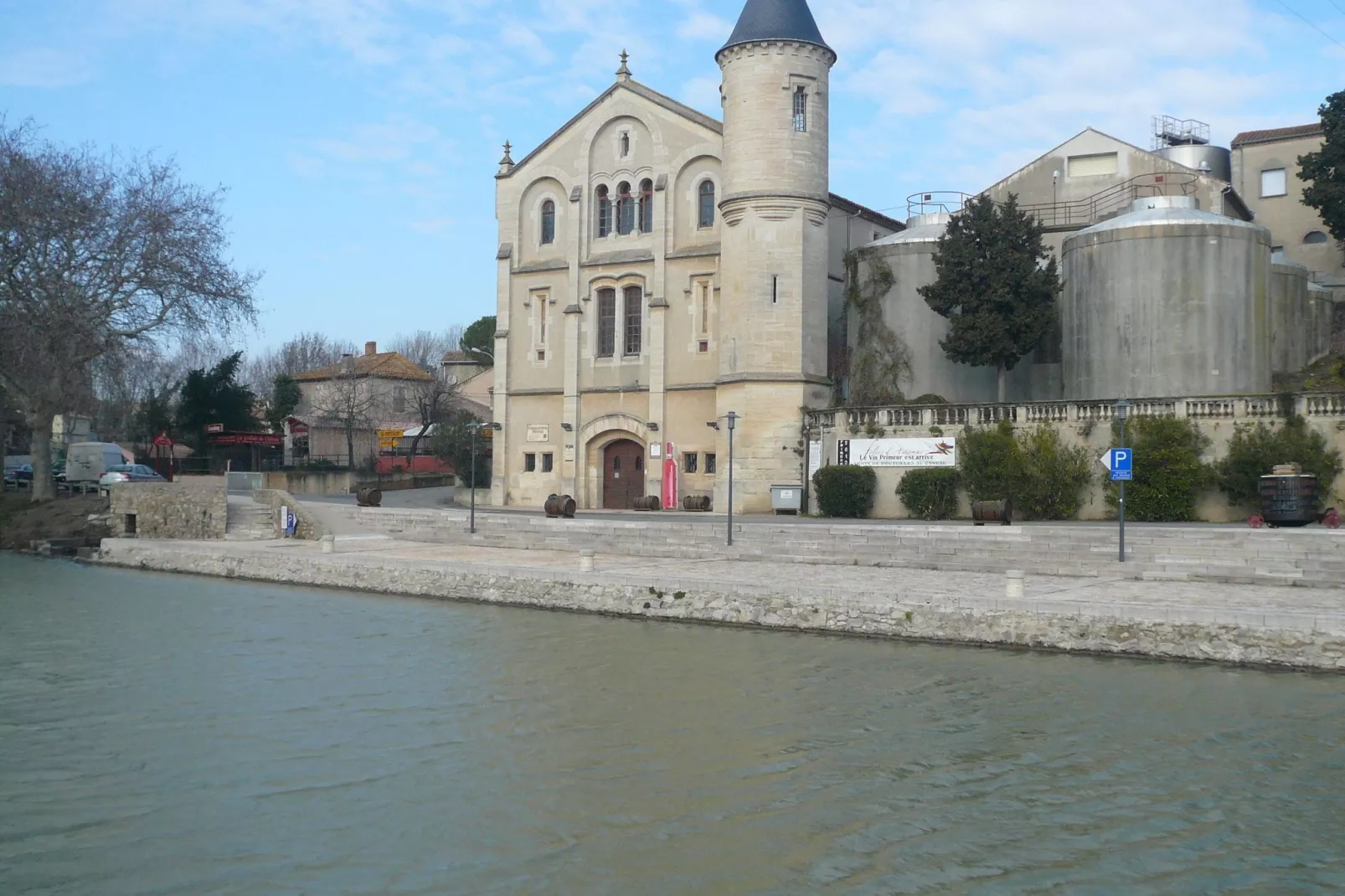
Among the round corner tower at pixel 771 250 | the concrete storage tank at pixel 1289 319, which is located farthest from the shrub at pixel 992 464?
the concrete storage tank at pixel 1289 319

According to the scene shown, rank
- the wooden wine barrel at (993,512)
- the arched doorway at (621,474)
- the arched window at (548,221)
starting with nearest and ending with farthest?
1. the wooden wine barrel at (993,512)
2. the arched doorway at (621,474)
3. the arched window at (548,221)

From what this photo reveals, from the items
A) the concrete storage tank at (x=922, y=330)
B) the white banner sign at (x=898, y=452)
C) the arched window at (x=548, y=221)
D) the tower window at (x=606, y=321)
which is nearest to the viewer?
the white banner sign at (x=898, y=452)

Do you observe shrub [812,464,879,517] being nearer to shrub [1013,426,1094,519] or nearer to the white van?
shrub [1013,426,1094,519]

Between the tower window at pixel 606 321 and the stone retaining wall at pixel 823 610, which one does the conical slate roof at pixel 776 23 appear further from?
the stone retaining wall at pixel 823 610

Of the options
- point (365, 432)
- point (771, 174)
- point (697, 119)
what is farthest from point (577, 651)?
point (365, 432)

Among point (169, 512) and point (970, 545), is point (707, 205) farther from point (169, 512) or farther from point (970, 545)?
point (970, 545)

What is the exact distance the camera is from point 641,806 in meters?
10.8

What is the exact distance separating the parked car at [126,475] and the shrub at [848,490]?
2365cm

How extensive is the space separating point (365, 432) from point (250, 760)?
2150 inches

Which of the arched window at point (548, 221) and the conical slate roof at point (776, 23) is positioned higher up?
the conical slate roof at point (776, 23)

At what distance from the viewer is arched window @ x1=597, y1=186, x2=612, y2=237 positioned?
42344mm

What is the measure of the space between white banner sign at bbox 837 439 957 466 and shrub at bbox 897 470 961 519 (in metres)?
0.37

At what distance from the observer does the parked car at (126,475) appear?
4234 centimetres

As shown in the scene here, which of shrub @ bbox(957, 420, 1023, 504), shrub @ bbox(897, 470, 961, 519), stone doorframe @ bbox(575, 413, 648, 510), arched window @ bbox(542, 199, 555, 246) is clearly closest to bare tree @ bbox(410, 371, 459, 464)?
arched window @ bbox(542, 199, 555, 246)
